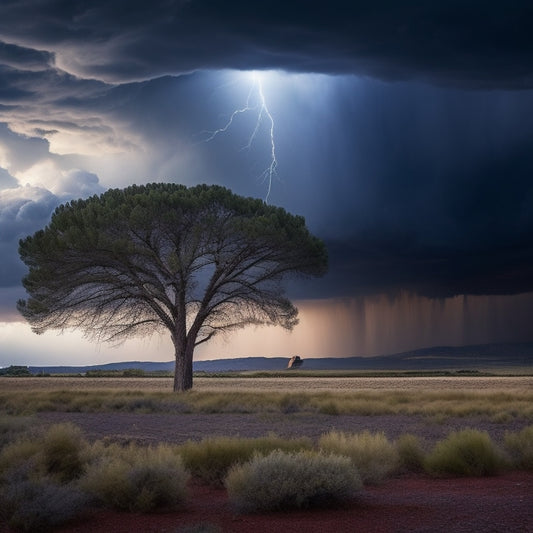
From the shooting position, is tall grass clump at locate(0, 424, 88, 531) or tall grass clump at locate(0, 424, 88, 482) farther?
tall grass clump at locate(0, 424, 88, 482)

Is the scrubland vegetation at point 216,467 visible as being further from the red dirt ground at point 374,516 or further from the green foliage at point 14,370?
the green foliage at point 14,370

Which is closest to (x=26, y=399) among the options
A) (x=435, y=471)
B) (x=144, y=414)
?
(x=144, y=414)

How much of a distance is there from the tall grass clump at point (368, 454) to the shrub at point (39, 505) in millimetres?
5063

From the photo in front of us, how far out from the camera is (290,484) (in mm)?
10188

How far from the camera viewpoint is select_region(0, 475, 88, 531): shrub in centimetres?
937

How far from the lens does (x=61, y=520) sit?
950cm

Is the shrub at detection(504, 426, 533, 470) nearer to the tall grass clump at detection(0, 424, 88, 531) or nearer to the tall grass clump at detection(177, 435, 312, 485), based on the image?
the tall grass clump at detection(177, 435, 312, 485)

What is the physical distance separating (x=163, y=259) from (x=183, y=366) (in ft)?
19.7

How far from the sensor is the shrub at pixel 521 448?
14.5 metres

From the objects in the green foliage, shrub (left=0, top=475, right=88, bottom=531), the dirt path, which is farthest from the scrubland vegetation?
the green foliage

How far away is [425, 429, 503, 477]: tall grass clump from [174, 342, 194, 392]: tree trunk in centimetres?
2675

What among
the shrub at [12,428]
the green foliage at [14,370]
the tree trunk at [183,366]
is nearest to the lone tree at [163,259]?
the tree trunk at [183,366]

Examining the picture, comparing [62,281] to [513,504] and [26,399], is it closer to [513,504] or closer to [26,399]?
[26,399]

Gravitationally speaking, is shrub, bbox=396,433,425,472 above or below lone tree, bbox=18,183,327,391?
below
